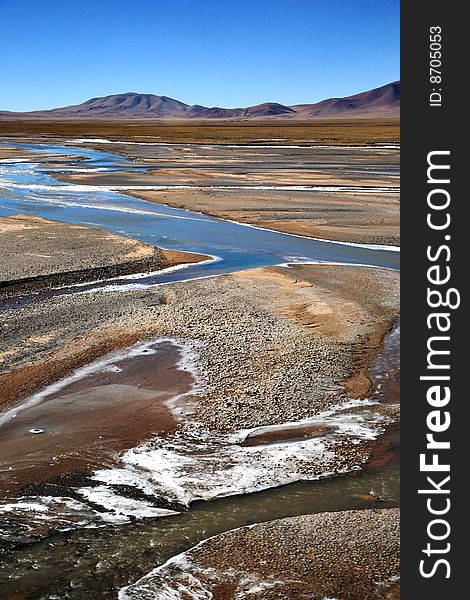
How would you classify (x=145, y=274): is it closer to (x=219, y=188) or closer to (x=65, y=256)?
(x=65, y=256)

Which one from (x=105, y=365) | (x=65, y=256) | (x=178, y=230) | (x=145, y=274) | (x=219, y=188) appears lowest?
(x=105, y=365)

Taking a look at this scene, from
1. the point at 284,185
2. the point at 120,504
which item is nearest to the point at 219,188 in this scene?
the point at 284,185

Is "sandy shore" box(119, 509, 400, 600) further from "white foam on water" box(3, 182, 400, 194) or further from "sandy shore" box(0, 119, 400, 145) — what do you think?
"sandy shore" box(0, 119, 400, 145)

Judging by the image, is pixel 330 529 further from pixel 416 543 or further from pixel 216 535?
pixel 416 543

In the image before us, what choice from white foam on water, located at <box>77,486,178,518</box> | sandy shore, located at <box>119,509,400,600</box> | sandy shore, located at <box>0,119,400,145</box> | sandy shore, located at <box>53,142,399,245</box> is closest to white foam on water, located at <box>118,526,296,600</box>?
sandy shore, located at <box>119,509,400,600</box>

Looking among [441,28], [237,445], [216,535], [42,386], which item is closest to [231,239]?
[42,386]
